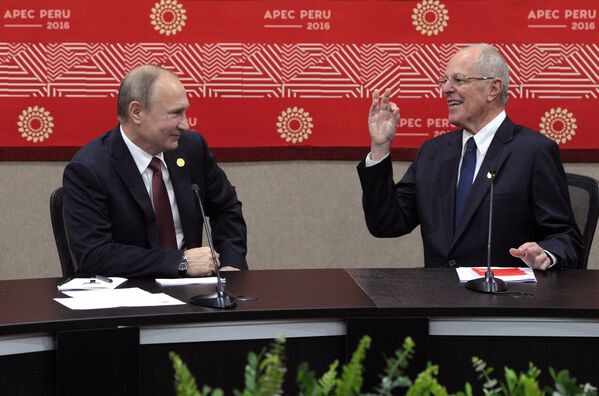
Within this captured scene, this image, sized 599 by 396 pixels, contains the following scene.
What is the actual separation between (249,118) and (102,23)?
737 mm

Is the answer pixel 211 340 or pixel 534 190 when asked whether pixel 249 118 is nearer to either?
pixel 534 190

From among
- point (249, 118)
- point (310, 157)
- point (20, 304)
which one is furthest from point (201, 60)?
point (20, 304)

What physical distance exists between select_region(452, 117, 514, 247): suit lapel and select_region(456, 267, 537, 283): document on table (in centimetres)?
32

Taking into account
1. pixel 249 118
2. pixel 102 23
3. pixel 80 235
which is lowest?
pixel 80 235

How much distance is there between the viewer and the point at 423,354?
254 centimetres

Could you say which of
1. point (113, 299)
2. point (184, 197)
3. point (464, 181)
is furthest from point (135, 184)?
point (464, 181)

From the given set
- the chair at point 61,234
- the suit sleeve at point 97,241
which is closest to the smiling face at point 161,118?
the suit sleeve at point 97,241

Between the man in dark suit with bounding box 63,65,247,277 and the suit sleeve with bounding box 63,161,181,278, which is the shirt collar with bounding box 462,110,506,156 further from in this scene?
the suit sleeve with bounding box 63,161,181,278

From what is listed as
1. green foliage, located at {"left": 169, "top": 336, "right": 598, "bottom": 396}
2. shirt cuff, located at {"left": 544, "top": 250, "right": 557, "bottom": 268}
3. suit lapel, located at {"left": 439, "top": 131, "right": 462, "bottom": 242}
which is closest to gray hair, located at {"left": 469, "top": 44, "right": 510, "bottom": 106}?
suit lapel, located at {"left": 439, "top": 131, "right": 462, "bottom": 242}

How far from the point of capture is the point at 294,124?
430 centimetres

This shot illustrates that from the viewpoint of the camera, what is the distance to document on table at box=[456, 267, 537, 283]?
2.94 m

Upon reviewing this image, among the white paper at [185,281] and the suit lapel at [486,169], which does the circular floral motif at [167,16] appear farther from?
the white paper at [185,281]

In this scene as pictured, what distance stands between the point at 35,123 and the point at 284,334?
7.13 ft

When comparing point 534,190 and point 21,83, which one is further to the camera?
point 21,83
